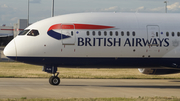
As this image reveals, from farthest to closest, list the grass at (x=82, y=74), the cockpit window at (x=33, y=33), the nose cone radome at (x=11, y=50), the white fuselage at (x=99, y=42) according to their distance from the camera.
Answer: the grass at (x=82, y=74) < the cockpit window at (x=33, y=33) < the white fuselage at (x=99, y=42) < the nose cone radome at (x=11, y=50)

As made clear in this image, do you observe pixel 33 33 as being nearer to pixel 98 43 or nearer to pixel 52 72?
pixel 52 72

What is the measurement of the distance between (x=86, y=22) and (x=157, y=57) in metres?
5.11

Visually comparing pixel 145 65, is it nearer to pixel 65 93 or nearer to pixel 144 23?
pixel 144 23

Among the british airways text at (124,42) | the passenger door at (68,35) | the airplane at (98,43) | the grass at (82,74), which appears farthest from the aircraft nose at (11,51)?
the grass at (82,74)

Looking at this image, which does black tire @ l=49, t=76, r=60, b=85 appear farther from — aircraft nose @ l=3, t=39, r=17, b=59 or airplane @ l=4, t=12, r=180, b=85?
aircraft nose @ l=3, t=39, r=17, b=59

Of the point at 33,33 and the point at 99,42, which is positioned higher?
A: the point at 33,33

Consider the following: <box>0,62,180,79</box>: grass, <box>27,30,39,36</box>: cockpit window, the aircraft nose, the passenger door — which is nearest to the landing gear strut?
the passenger door

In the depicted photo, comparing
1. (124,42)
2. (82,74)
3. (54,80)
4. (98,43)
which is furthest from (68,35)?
(82,74)

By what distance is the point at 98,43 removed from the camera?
20.3 m

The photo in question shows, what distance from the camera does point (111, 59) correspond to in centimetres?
2064

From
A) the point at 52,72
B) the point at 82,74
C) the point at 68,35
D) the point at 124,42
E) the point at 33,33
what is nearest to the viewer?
the point at 68,35

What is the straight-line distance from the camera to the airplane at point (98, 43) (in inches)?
791

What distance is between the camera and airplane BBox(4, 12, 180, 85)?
20.1 m

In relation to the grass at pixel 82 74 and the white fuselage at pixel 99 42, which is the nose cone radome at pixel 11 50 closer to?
the white fuselage at pixel 99 42
